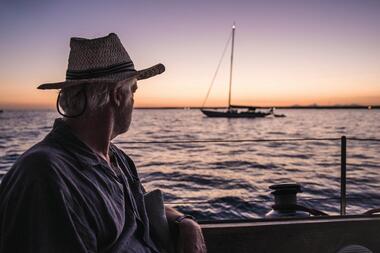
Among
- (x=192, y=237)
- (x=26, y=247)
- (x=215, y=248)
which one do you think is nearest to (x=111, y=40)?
(x=26, y=247)

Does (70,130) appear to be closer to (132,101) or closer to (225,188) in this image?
(132,101)

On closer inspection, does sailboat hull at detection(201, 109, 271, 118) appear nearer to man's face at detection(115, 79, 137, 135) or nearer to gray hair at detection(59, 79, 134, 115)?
man's face at detection(115, 79, 137, 135)

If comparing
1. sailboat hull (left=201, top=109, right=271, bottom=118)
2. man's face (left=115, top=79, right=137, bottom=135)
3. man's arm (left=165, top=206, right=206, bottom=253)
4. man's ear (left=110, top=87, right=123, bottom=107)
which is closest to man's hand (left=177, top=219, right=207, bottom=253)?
man's arm (left=165, top=206, right=206, bottom=253)

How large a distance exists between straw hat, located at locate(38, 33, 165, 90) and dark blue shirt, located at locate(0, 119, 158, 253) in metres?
0.19

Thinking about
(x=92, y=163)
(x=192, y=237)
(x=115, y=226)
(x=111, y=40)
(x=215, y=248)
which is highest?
(x=111, y=40)

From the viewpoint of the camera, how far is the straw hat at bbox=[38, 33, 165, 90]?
1461 millimetres

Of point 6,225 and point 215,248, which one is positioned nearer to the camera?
point 6,225

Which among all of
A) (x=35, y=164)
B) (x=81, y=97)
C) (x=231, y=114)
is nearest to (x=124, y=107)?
(x=81, y=97)

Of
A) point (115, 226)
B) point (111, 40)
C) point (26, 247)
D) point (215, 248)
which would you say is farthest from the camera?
point (215, 248)

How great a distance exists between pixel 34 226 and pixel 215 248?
1.45 m

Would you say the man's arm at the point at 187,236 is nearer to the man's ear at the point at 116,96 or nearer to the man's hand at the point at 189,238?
the man's hand at the point at 189,238

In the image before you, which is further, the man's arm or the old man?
the man's arm

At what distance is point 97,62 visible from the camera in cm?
149

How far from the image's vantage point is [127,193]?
1.56 metres
